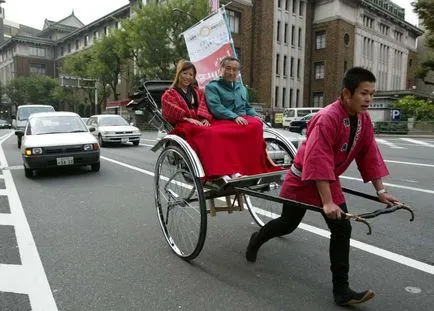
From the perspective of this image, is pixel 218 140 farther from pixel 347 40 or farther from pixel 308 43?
pixel 347 40

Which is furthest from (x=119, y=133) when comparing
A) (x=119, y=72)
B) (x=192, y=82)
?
(x=119, y=72)

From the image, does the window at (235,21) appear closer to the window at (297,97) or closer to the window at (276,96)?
the window at (276,96)

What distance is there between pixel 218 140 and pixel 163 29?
29.9 metres

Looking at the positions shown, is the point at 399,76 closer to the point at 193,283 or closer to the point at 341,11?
the point at 341,11

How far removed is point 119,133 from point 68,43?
186 feet

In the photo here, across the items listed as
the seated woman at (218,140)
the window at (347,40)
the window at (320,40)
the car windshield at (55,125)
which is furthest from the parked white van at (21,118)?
the window at (347,40)

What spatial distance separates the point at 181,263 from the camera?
4.07 m

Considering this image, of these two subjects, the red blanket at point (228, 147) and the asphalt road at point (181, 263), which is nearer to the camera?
the asphalt road at point (181, 263)

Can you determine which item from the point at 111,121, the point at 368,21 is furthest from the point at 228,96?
the point at 368,21

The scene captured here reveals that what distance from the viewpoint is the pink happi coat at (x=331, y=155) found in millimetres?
2865

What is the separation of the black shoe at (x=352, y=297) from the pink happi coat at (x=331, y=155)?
2.16ft

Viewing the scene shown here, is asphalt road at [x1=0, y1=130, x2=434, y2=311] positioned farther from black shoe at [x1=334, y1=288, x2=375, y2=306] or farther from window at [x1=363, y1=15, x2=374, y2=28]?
window at [x1=363, y1=15, x2=374, y2=28]

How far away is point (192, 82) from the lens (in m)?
4.80

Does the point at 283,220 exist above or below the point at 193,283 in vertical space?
above
